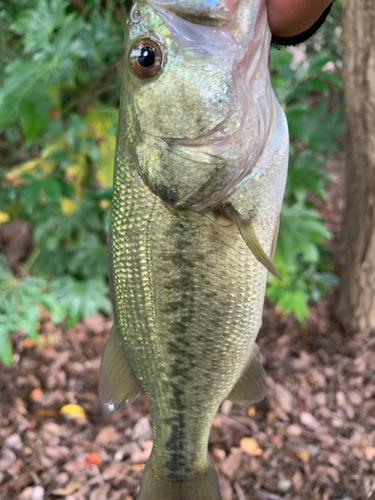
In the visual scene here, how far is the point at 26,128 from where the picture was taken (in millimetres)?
1609

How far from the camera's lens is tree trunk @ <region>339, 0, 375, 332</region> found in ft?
5.68

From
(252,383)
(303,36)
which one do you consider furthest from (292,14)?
(252,383)

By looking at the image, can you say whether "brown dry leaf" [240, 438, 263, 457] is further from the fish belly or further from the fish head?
the fish head

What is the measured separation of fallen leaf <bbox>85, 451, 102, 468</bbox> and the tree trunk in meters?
1.66

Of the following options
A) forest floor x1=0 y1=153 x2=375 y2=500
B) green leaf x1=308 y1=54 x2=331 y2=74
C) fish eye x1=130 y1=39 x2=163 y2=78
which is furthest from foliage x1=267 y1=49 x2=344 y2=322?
fish eye x1=130 y1=39 x2=163 y2=78

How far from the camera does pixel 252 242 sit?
0.72 m

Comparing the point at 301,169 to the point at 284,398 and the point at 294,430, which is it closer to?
the point at 284,398

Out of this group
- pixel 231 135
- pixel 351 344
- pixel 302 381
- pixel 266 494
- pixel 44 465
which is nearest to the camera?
pixel 231 135

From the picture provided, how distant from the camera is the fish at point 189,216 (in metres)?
0.69

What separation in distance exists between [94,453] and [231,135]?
1622 millimetres

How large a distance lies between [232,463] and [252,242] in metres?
1.34

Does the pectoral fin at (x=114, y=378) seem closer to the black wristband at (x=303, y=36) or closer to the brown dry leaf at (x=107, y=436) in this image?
the black wristband at (x=303, y=36)

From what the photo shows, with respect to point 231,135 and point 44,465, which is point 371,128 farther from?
point 44,465

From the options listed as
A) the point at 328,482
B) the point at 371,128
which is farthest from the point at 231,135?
the point at 328,482
